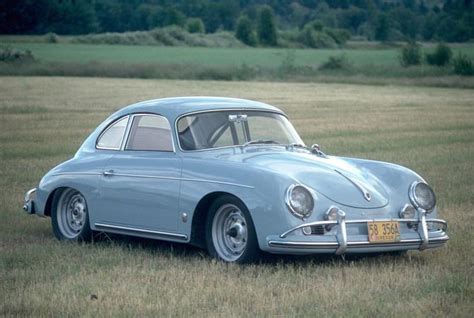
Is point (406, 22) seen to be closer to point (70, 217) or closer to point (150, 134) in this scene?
point (70, 217)

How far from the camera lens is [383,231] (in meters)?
8.83

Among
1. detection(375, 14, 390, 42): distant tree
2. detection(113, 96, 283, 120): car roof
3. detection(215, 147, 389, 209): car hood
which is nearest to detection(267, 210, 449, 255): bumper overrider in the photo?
detection(215, 147, 389, 209): car hood

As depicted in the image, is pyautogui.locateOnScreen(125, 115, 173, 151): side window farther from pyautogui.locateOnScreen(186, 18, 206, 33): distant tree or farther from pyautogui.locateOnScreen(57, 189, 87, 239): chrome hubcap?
pyautogui.locateOnScreen(186, 18, 206, 33): distant tree

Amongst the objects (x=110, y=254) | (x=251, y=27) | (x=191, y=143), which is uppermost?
(x=191, y=143)

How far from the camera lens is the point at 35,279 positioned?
8258 millimetres

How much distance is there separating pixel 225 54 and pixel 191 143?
70.5 meters

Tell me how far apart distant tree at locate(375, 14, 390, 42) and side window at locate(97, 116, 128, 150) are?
99.3 m

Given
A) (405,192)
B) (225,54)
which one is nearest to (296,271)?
(405,192)

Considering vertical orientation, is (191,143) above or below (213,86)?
above

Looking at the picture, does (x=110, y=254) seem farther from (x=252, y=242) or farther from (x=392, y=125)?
(x=392, y=125)

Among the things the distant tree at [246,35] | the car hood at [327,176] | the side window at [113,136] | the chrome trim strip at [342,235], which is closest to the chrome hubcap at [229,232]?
the car hood at [327,176]

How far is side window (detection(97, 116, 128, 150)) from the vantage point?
10.4 metres

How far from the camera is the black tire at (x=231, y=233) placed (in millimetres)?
8734

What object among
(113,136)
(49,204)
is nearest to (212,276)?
(113,136)
